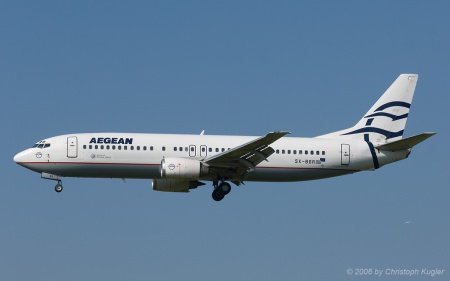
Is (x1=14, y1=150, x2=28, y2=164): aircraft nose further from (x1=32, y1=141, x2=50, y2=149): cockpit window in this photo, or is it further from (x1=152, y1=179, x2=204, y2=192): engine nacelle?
(x1=152, y1=179, x2=204, y2=192): engine nacelle

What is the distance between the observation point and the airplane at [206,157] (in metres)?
57.2

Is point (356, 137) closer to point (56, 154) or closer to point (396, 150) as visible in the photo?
point (396, 150)

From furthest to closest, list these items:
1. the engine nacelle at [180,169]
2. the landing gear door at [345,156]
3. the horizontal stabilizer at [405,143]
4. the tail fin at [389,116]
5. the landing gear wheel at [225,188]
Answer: the tail fin at [389,116] < the landing gear door at [345,156] < the landing gear wheel at [225,188] < the horizontal stabilizer at [405,143] < the engine nacelle at [180,169]

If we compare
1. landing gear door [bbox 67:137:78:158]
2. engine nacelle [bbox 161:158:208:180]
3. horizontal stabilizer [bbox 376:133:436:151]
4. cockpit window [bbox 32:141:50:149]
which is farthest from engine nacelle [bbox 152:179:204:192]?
horizontal stabilizer [bbox 376:133:436:151]

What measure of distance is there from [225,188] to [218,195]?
0.61 metres

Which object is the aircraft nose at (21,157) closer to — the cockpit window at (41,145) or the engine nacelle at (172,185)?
the cockpit window at (41,145)

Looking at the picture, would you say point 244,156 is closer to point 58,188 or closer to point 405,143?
point 405,143

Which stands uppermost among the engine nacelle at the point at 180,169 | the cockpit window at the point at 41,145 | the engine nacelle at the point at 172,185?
the cockpit window at the point at 41,145

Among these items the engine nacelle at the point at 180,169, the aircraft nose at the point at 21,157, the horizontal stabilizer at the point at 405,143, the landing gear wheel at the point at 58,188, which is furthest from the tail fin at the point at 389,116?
the aircraft nose at the point at 21,157

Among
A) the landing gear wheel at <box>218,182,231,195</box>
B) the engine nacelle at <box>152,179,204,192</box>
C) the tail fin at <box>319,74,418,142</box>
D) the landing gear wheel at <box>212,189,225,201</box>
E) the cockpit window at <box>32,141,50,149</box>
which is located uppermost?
the tail fin at <box>319,74,418,142</box>

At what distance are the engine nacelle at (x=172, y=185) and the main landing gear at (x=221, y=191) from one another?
3.00 m

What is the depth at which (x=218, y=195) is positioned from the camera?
5881 cm

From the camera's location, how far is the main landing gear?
58.8 meters

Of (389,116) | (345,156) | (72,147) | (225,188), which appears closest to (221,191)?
(225,188)
